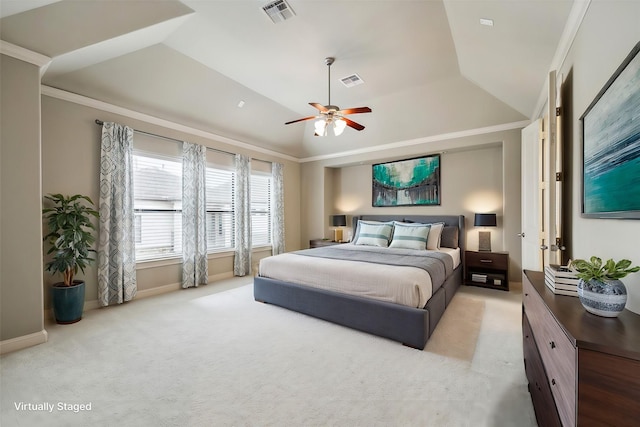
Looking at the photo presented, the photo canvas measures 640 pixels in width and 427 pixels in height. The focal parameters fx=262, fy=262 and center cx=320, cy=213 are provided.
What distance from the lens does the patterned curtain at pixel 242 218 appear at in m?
5.21

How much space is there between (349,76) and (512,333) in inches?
150

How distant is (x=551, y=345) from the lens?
3.93 feet

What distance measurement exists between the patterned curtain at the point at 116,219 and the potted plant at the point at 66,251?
301 mm

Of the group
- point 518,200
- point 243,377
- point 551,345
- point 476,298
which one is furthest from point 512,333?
point 243,377

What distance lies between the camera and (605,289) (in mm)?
1081

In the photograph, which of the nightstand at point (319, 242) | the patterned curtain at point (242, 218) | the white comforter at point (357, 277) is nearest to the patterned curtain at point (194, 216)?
the patterned curtain at point (242, 218)

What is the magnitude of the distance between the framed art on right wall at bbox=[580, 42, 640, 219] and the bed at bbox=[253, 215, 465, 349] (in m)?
1.48

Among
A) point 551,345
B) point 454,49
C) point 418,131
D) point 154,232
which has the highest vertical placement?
point 454,49

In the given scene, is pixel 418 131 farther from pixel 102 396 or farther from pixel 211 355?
pixel 102 396

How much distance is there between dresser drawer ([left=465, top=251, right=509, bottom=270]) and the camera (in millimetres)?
4203

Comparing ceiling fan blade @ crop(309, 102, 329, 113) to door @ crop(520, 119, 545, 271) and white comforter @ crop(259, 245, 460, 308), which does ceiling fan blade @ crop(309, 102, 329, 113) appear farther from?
door @ crop(520, 119, 545, 271)

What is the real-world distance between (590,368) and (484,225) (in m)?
3.93

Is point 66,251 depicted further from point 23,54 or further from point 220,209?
point 220,209

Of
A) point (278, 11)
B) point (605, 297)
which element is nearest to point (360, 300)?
point (605, 297)
